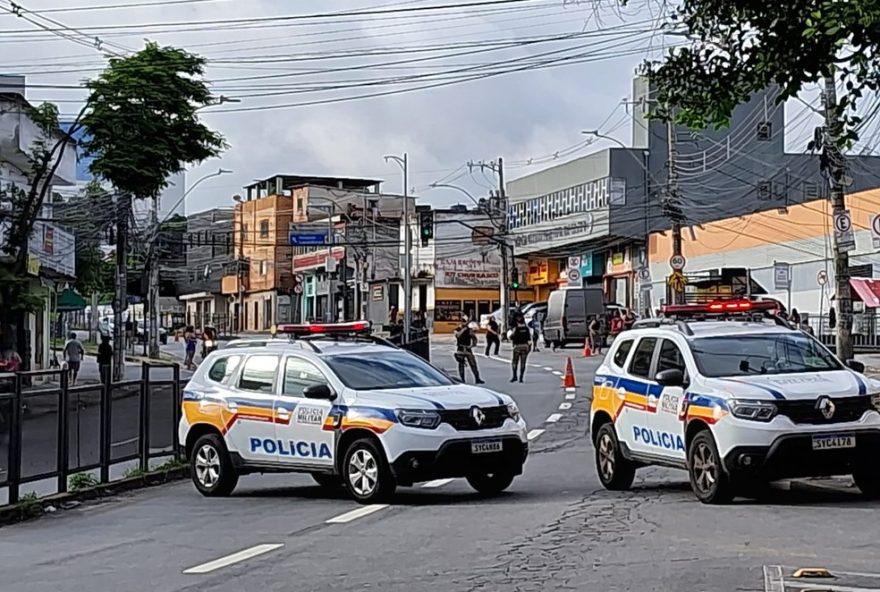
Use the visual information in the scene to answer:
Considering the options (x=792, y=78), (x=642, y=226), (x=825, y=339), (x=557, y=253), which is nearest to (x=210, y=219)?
(x=557, y=253)

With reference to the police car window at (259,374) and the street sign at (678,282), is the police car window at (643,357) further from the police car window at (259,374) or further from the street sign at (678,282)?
the street sign at (678,282)

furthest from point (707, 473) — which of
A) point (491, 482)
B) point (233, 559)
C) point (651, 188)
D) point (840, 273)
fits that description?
point (651, 188)

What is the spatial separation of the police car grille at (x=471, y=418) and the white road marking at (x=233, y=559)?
296cm

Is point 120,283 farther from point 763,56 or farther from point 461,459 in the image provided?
point 763,56

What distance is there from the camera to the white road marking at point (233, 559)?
10.5m

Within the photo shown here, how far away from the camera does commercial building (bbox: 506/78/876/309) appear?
235ft

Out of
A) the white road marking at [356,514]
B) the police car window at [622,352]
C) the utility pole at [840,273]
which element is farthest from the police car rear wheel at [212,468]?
the utility pole at [840,273]

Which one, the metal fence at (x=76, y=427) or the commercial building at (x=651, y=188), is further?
the commercial building at (x=651, y=188)

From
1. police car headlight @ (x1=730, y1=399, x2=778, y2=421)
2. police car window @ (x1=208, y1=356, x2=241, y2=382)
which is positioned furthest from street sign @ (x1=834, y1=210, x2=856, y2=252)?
police car window @ (x1=208, y1=356, x2=241, y2=382)

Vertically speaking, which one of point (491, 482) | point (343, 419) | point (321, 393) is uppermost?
point (321, 393)

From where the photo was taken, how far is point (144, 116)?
33750 millimetres

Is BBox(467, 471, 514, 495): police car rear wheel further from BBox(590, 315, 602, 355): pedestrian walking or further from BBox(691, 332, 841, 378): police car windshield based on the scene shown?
BBox(590, 315, 602, 355): pedestrian walking

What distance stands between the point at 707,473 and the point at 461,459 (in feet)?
8.08

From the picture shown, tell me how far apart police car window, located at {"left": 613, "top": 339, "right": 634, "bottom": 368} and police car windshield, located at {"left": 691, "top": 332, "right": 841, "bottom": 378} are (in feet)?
4.29
